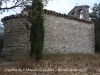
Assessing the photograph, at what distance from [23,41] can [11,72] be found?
5350 mm

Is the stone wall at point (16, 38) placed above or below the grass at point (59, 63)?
above

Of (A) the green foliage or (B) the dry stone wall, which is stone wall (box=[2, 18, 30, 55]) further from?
(A) the green foliage

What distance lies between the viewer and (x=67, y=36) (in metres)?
17.5

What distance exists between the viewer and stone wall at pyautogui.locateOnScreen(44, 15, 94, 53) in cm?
1647

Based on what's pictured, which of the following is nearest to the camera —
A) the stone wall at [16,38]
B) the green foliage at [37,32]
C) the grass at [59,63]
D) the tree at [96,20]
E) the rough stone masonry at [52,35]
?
the grass at [59,63]

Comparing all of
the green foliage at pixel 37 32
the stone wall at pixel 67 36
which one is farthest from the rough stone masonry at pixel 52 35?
the green foliage at pixel 37 32

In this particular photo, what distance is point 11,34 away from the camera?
53.5 ft

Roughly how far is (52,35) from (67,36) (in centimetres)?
157

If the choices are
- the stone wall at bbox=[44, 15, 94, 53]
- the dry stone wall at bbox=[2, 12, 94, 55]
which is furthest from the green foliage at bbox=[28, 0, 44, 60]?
the stone wall at bbox=[44, 15, 94, 53]

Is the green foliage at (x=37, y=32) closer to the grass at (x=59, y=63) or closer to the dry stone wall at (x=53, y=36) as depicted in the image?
the grass at (x=59, y=63)

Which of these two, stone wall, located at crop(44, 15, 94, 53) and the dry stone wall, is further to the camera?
stone wall, located at crop(44, 15, 94, 53)

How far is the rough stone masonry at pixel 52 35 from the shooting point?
1592 centimetres

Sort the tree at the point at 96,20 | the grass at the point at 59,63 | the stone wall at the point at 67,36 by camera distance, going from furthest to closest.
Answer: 1. the tree at the point at 96,20
2. the stone wall at the point at 67,36
3. the grass at the point at 59,63

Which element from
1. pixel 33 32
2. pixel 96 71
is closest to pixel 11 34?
pixel 33 32
